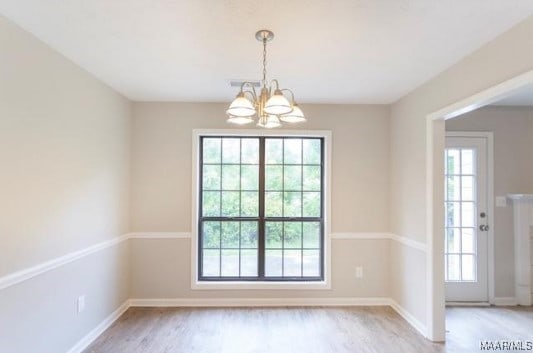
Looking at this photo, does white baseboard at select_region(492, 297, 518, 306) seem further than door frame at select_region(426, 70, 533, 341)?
Yes

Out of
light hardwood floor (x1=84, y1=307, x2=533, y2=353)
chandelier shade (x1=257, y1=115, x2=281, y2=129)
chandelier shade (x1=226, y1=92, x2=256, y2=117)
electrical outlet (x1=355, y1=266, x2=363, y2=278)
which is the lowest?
light hardwood floor (x1=84, y1=307, x2=533, y2=353)

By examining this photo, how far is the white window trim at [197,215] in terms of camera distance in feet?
12.4

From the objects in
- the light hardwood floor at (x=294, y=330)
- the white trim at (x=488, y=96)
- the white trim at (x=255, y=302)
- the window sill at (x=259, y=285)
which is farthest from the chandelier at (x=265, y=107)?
the white trim at (x=255, y=302)

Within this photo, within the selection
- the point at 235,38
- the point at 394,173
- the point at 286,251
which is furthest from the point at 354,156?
the point at 235,38

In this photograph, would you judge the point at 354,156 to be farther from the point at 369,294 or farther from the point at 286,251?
the point at 369,294

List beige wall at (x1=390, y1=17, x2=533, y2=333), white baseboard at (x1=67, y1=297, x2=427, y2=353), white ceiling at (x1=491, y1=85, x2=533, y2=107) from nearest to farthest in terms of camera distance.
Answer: beige wall at (x1=390, y1=17, x2=533, y2=333)
white ceiling at (x1=491, y1=85, x2=533, y2=107)
white baseboard at (x1=67, y1=297, x2=427, y2=353)

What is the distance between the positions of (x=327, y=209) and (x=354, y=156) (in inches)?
29.4

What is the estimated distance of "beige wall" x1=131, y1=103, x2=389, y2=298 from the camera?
376 centimetres

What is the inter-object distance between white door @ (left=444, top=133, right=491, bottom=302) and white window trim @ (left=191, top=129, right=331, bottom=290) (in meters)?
1.46

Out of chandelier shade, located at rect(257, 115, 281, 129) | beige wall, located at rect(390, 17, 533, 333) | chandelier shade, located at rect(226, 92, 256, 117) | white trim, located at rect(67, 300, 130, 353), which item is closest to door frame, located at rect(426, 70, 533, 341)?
beige wall, located at rect(390, 17, 533, 333)

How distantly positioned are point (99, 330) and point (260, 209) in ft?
6.86

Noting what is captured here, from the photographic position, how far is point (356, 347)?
9.23 ft

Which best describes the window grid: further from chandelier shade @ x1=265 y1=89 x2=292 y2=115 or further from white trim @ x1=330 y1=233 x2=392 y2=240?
chandelier shade @ x1=265 y1=89 x2=292 y2=115

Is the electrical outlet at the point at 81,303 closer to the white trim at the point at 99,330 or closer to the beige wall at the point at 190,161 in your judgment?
the white trim at the point at 99,330
